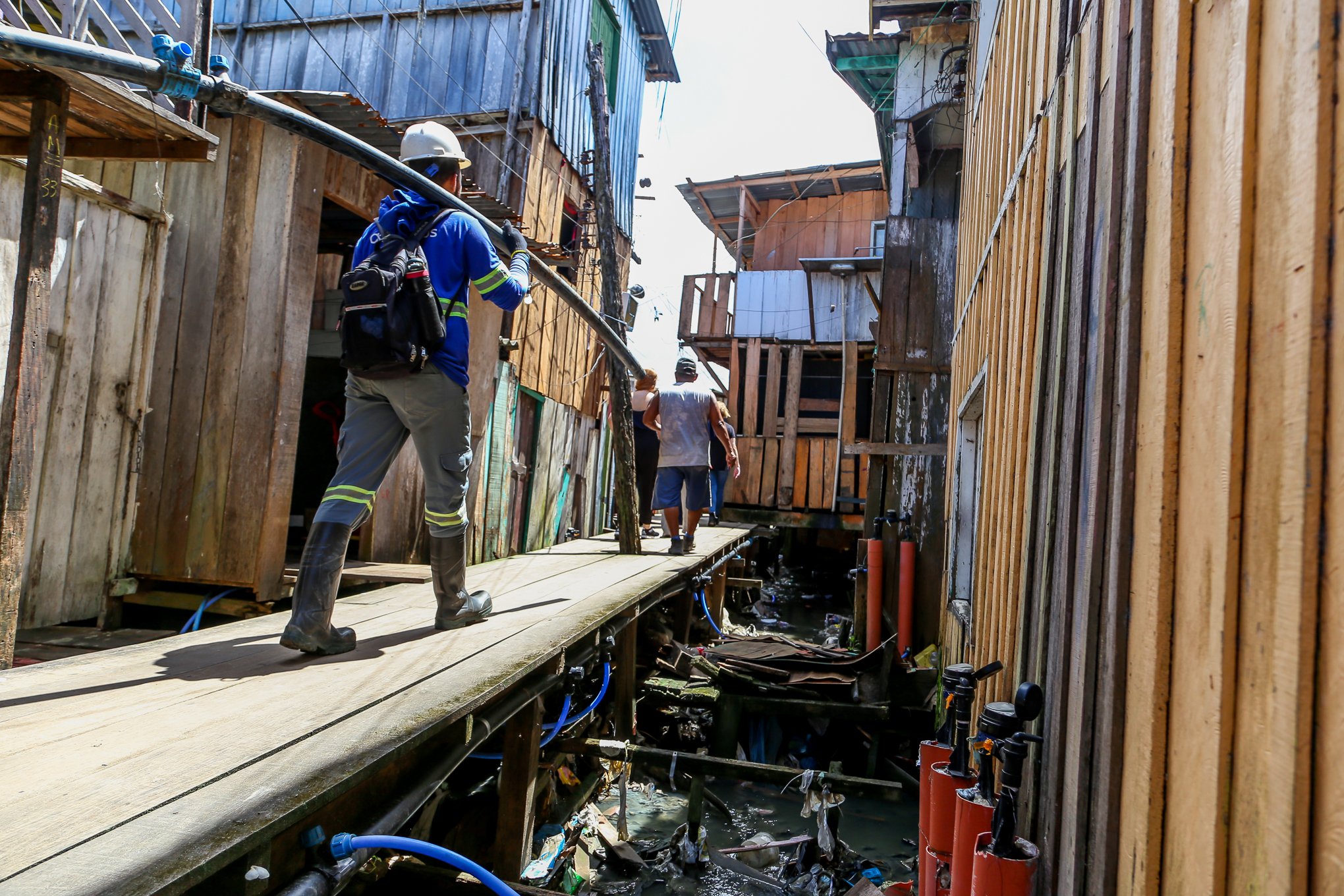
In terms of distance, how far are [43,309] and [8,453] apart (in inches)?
23.4

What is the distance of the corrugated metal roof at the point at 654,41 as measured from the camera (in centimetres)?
1381

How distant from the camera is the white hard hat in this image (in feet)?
12.4

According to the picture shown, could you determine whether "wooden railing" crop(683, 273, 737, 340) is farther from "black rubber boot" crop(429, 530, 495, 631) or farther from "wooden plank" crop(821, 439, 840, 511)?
"black rubber boot" crop(429, 530, 495, 631)

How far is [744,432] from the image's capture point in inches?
645

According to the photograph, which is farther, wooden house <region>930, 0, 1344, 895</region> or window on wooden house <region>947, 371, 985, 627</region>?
window on wooden house <region>947, 371, 985, 627</region>

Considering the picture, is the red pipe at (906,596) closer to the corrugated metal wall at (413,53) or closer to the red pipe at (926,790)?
the red pipe at (926,790)

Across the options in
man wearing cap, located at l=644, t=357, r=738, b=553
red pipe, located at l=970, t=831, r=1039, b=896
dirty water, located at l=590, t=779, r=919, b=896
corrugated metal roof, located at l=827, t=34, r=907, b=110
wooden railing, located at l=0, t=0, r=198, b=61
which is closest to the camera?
red pipe, located at l=970, t=831, r=1039, b=896

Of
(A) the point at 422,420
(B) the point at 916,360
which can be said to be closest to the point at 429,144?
(A) the point at 422,420

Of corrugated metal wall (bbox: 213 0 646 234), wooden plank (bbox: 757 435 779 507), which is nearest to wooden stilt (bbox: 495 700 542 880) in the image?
corrugated metal wall (bbox: 213 0 646 234)

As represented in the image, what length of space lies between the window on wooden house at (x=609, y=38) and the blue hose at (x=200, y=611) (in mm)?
9142

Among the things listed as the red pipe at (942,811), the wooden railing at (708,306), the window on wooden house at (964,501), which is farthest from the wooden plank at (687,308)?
the red pipe at (942,811)

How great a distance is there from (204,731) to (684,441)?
6.13 metres

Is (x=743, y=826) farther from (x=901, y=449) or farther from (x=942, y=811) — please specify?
(x=901, y=449)

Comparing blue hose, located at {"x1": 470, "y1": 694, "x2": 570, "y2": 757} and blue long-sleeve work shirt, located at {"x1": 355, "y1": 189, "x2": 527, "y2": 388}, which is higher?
blue long-sleeve work shirt, located at {"x1": 355, "y1": 189, "x2": 527, "y2": 388}
